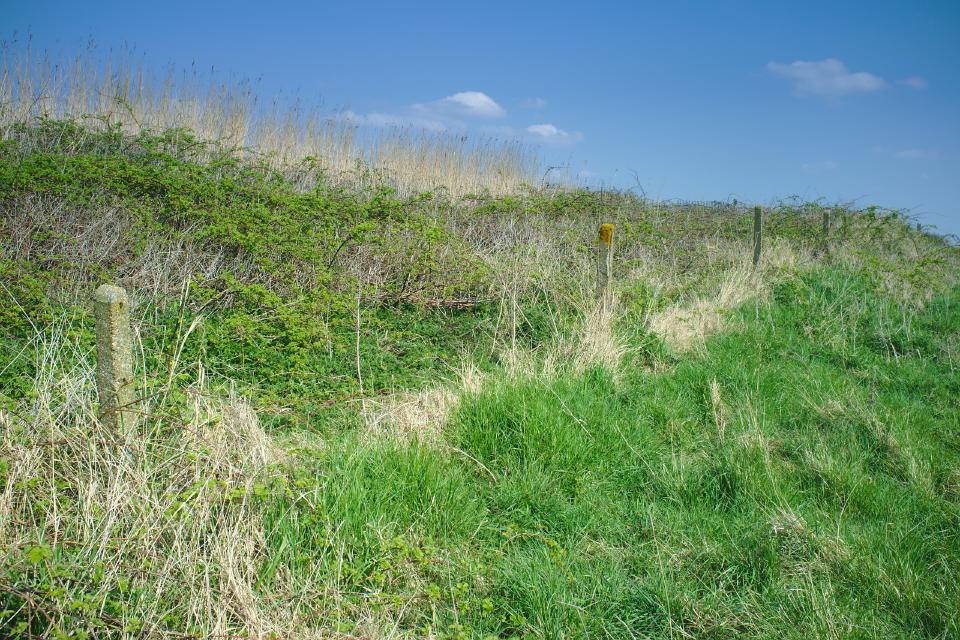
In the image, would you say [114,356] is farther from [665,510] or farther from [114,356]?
[665,510]

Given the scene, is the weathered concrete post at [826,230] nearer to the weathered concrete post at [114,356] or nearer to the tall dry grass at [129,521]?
the tall dry grass at [129,521]

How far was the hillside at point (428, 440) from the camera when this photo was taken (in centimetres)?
223

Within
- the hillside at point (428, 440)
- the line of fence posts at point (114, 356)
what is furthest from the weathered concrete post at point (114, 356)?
the hillside at point (428, 440)

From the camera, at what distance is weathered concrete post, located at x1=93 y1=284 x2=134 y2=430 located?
2.21 meters

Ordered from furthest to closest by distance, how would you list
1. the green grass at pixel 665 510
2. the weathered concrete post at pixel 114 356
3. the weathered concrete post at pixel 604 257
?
the weathered concrete post at pixel 604 257 → the green grass at pixel 665 510 → the weathered concrete post at pixel 114 356

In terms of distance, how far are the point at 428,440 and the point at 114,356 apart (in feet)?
5.76

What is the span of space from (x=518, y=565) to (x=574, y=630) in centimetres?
39

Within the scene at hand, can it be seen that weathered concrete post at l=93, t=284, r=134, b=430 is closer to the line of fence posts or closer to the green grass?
the line of fence posts

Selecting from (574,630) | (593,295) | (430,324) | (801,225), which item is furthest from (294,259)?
(801,225)

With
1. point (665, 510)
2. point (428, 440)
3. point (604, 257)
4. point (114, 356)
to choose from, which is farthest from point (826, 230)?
point (114, 356)

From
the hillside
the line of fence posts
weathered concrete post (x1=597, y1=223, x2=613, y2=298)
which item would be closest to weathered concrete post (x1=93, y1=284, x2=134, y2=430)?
the line of fence posts

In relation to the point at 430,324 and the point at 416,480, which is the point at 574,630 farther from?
the point at 430,324

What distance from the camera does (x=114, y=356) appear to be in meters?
2.29

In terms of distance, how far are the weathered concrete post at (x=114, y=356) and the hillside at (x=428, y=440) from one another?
0.11 meters
